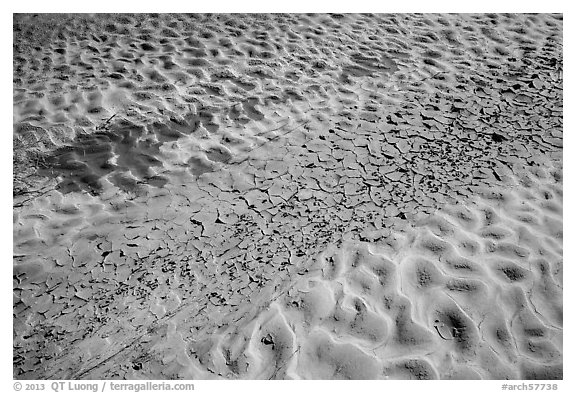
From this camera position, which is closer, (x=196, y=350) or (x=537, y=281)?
(x=196, y=350)

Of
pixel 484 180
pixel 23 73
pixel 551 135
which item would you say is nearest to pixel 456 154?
pixel 484 180

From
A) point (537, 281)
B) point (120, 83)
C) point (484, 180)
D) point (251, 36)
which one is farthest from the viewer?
point (251, 36)

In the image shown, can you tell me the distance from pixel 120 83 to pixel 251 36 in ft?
4.74

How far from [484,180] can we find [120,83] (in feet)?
10.4

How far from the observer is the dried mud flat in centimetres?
235

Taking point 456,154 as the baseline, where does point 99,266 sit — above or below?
below

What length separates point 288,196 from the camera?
10.6ft

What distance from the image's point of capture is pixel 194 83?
4270 millimetres

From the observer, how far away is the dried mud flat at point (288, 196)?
2354 millimetres
